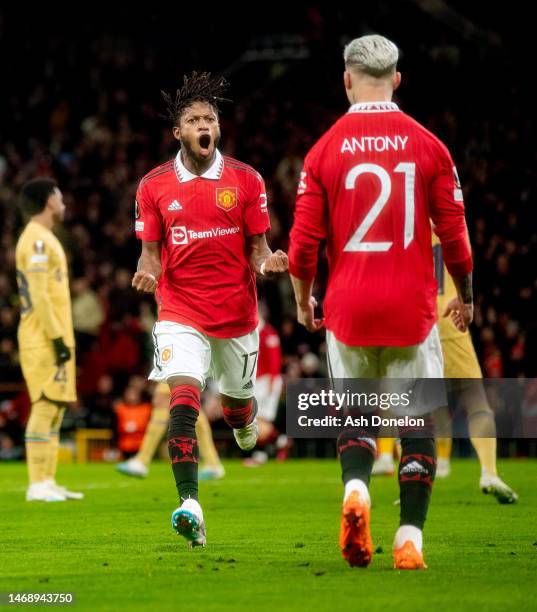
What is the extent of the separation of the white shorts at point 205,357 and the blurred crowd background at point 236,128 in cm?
630

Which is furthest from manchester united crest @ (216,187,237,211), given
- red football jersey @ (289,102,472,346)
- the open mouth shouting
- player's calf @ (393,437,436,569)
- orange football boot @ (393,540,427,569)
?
orange football boot @ (393,540,427,569)

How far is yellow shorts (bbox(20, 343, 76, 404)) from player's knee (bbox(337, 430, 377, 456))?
216 inches

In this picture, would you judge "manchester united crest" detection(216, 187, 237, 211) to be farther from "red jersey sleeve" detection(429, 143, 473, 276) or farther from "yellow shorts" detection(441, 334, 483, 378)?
"yellow shorts" detection(441, 334, 483, 378)

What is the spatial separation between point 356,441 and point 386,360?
0.39m

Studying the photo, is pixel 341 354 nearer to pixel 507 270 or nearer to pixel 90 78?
pixel 507 270

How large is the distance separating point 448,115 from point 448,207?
14.5 metres

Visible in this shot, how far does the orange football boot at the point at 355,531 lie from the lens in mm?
5613

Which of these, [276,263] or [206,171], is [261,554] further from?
[206,171]

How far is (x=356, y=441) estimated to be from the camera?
604 cm

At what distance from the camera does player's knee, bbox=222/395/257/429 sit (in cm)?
831

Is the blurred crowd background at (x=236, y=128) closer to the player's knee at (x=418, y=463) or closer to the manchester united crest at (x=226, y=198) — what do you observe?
the manchester united crest at (x=226, y=198)

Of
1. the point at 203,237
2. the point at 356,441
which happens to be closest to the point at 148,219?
the point at 203,237

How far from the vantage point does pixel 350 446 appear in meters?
6.02

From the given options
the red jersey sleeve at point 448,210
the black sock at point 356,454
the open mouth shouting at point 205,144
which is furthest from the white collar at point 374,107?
the open mouth shouting at point 205,144
